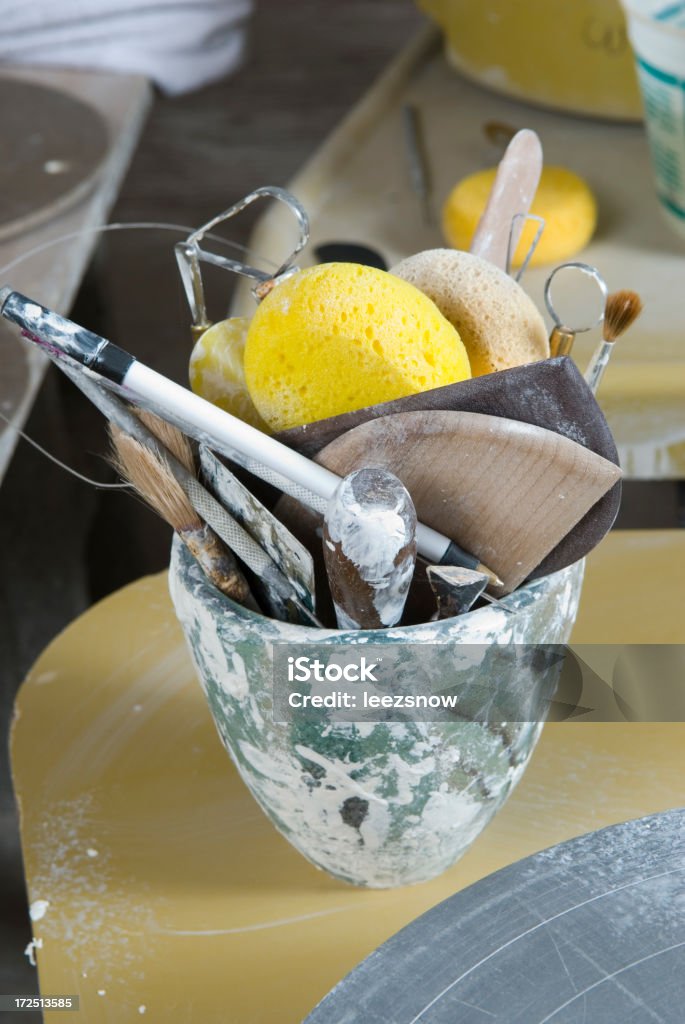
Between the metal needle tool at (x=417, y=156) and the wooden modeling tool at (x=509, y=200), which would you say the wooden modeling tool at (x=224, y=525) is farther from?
the metal needle tool at (x=417, y=156)

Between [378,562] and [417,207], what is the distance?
2.08 ft

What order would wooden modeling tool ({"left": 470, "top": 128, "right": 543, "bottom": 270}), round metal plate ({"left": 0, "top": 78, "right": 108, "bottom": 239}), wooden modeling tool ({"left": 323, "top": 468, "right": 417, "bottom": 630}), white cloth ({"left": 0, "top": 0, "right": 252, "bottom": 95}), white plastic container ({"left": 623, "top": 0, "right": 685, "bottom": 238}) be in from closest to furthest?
wooden modeling tool ({"left": 323, "top": 468, "right": 417, "bottom": 630}), wooden modeling tool ({"left": 470, "top": 128, "right": 543, "bottom": 270}), white plastic container ({"left": 623, "top": 0, "right": 685, "bottom": 238}), round metal plate ({"left": 0, "top": 78, "right": 108, "bottom": 239}), white cloth ({"left": 0, "top": 0, "right": 252, "bottom": 95})

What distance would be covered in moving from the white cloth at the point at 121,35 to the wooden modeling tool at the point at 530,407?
37.9 inches

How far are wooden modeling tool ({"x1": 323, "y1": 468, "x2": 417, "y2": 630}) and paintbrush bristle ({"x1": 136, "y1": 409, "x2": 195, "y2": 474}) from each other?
0.20 ft

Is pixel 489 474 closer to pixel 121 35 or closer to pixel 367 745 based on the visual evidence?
pixel 367 745

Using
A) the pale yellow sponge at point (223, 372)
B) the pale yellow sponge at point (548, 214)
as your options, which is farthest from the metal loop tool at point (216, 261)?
the pale yellow sponge at point (548, 214)

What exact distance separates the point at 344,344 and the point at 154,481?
7cm

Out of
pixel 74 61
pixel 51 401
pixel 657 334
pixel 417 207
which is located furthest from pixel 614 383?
pixel 74 61

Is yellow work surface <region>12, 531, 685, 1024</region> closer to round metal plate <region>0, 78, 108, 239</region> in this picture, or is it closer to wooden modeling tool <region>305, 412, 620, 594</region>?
wooden modeling tool <region>305, 412, 620, 594</region>

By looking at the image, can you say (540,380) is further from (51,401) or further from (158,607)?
(51,401)

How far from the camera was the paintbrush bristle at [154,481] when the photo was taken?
337 mm

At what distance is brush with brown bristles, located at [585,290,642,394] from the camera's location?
0.38 metres

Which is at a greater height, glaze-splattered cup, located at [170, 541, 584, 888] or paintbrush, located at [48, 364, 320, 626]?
paintbrush, located at [48, 364, 320, 626]

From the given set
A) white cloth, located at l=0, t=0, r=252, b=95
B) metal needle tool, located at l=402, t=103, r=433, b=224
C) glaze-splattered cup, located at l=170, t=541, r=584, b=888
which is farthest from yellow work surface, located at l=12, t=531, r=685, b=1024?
white cloth, located at l=0, t=0, r=252, b=95
